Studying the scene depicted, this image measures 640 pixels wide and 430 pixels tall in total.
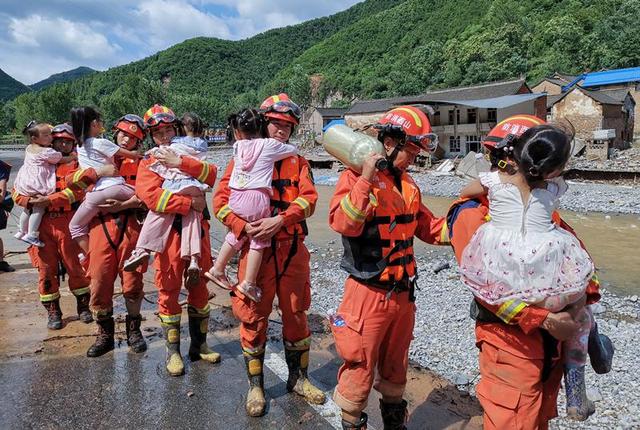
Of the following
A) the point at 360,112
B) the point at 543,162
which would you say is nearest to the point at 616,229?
the point at 543,162

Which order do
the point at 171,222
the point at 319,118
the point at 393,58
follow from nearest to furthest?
the point at 171,222 → the point at 319,118 → the point at 393,58

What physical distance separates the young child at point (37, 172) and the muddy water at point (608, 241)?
7.26 m

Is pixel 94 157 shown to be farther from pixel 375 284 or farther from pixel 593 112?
pixel 593 112

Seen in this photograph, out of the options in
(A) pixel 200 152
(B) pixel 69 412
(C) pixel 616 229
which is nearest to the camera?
(B) pixel 69 412

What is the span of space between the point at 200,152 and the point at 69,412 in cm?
239

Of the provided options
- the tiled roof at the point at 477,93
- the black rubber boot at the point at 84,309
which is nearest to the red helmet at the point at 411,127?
the black rubber boot at the point at 84,309

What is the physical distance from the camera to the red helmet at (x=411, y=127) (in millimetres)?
2725

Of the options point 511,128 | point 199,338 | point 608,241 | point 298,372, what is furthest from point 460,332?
point 608,241

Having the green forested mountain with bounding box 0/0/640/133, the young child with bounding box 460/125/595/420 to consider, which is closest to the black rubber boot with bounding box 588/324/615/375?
the young child with bounding box 460/125/595/420

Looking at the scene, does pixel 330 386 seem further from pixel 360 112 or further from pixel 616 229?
pixel 360 112

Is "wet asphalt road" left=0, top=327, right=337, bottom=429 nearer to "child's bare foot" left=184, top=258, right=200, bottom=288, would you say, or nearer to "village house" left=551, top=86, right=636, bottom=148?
"child's bare foot" left=184, top=258, right=200, bottom=288

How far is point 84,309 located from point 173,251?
230cm

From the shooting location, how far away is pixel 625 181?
20.9 metres

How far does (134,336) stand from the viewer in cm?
453
